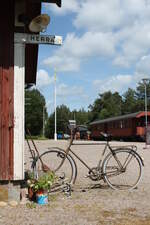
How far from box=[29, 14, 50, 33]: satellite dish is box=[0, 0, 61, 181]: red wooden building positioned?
5.5 inches

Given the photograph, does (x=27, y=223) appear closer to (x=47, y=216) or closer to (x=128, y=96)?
(x=47, y=216)

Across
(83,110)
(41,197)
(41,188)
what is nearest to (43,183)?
(41,188)

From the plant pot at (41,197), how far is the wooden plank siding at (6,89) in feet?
1.63

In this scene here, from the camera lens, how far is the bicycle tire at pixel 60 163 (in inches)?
247

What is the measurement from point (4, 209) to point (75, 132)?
7.10ft

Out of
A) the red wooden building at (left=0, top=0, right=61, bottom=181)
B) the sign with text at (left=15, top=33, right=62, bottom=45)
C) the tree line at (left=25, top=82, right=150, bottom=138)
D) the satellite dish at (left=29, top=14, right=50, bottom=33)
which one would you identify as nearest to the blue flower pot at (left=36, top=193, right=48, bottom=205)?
the red wooden building at (left=0, top=0, right=61, bottom=181)

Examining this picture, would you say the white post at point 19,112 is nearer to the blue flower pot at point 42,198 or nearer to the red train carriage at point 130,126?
the blue flower pot at point 42,198

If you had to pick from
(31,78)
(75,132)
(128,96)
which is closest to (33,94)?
(128,96)

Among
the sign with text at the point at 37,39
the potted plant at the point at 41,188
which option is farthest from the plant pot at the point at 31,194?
the sign with text at the point at 37,39

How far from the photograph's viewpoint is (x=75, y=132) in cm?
654

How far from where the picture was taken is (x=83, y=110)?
119m

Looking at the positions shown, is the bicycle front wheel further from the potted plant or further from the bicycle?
the potted plant

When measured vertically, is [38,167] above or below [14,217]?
above

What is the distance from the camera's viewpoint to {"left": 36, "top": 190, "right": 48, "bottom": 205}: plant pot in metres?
5.25
